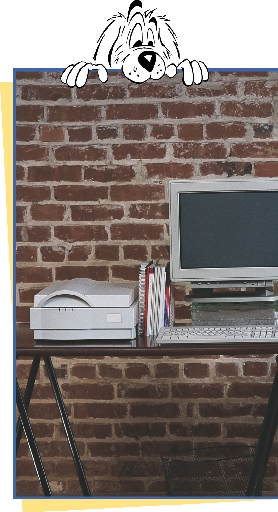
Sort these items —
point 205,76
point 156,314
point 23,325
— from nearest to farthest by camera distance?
A: point 205,76
point 156,314
point 23,325

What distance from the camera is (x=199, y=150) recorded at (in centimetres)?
298

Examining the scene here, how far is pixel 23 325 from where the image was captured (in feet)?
8.61

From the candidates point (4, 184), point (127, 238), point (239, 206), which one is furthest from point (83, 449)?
point (4, 184)

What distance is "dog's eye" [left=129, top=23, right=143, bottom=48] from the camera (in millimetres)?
2012

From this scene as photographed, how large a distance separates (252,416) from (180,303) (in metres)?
0.56

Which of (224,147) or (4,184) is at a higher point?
(224,147)

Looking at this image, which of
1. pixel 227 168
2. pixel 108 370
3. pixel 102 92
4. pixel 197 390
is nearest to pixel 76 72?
pixel 102 92

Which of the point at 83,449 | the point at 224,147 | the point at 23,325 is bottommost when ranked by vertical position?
the point at 83,449

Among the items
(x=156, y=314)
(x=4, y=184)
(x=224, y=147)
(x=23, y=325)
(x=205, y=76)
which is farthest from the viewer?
(x=224, y=147)

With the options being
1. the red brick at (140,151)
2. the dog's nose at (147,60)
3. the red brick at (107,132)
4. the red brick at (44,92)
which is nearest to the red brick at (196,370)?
the red brick at (140,151)

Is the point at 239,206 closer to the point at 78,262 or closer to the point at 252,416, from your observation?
the point at 78,262

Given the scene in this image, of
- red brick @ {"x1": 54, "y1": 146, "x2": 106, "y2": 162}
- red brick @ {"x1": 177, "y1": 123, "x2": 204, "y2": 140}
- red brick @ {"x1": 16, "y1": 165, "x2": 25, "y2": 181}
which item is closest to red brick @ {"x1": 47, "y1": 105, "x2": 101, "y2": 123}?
red brick @ {"x1": 54, "y1": 146, "x2": 106, "y2": 162}

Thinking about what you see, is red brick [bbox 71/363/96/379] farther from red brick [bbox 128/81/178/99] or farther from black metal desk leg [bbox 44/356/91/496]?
red brick [bbox 128/81/178/99]

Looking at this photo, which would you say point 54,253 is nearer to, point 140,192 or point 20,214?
point 20,214
